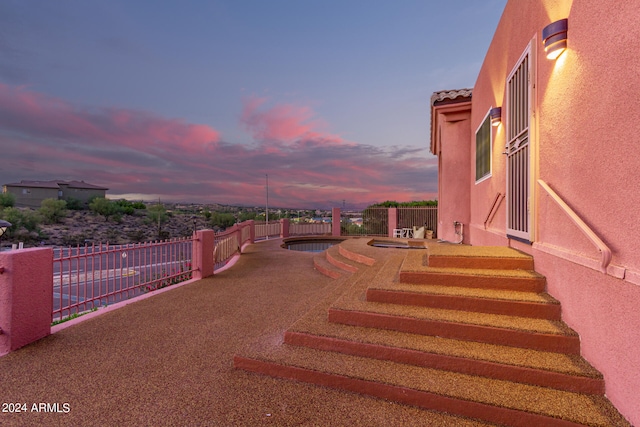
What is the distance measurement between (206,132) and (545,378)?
18784 millimetres

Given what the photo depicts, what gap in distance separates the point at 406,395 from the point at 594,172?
2.59 meters

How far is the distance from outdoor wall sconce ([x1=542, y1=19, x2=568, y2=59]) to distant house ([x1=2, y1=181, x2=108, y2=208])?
74.9 meters

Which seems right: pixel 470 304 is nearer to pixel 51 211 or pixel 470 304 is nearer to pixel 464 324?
pixel 464 324

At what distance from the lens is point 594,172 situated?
2424mm

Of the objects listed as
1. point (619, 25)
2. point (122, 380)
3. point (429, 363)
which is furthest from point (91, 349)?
point (619, 25)

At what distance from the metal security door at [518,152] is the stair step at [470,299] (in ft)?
3.53

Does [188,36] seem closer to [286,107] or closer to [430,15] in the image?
[286,107]

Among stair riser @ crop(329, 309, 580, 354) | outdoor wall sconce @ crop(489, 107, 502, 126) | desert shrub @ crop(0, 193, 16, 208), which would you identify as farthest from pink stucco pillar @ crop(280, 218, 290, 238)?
desert shrub @ crop(0, 193, 16, 208)

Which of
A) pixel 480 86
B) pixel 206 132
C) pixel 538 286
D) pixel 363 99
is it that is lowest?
pixel 538 286

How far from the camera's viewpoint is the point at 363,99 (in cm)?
1920

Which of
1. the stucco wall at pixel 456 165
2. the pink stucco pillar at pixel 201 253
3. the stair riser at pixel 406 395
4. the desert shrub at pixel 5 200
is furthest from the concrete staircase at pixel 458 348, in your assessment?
the desert shrub at pixel 5 200

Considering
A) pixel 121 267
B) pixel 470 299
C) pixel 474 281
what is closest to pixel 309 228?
pixel 121 267

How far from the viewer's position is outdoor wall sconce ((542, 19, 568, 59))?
2.91m

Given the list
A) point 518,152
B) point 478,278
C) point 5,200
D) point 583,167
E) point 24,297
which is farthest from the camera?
point 5,200
